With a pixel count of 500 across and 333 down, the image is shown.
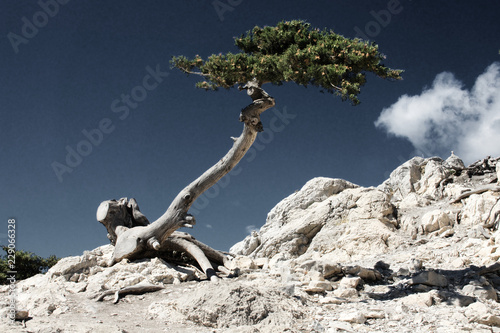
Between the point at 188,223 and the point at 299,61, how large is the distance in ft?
20.2

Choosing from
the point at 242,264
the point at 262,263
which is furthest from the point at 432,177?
the point at 242,264

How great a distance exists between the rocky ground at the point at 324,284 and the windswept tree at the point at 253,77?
3.06 feet

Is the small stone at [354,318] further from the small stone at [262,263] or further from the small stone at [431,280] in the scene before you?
the small stone at [262,263]

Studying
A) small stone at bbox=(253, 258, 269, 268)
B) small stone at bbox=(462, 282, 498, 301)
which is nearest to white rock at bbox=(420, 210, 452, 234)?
small stone at bbox=(462, 282, 498, 301)

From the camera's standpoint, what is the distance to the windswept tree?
9.86 meters

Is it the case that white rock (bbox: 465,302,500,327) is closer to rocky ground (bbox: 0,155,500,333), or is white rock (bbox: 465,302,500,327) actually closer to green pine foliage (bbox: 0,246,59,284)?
rocky ground (bbox: 0,155,500,333)

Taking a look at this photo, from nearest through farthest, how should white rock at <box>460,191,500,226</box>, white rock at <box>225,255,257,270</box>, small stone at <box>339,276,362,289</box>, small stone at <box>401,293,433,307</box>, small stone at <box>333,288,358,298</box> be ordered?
small stone at <box>401,293,433,307</box>, small stone at <box>333,288,358,298</box>, small stone at <box>339,276,362,289</box>, white rock at <box>225,255,257,270</box>, white rock at <box>460,191,500,226</box>

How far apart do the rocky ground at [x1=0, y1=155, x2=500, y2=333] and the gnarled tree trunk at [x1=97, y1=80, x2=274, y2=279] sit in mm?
557

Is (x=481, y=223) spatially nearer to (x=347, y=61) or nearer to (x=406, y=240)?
(x=406, y=240)

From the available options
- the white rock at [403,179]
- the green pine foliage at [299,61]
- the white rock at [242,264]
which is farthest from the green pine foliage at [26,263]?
the white rock at [403,179]

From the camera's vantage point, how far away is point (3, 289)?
34.0ft

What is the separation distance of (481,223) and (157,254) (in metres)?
12.0

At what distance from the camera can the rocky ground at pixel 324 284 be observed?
6.41 m

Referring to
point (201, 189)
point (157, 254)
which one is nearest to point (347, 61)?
point (201, 189)
